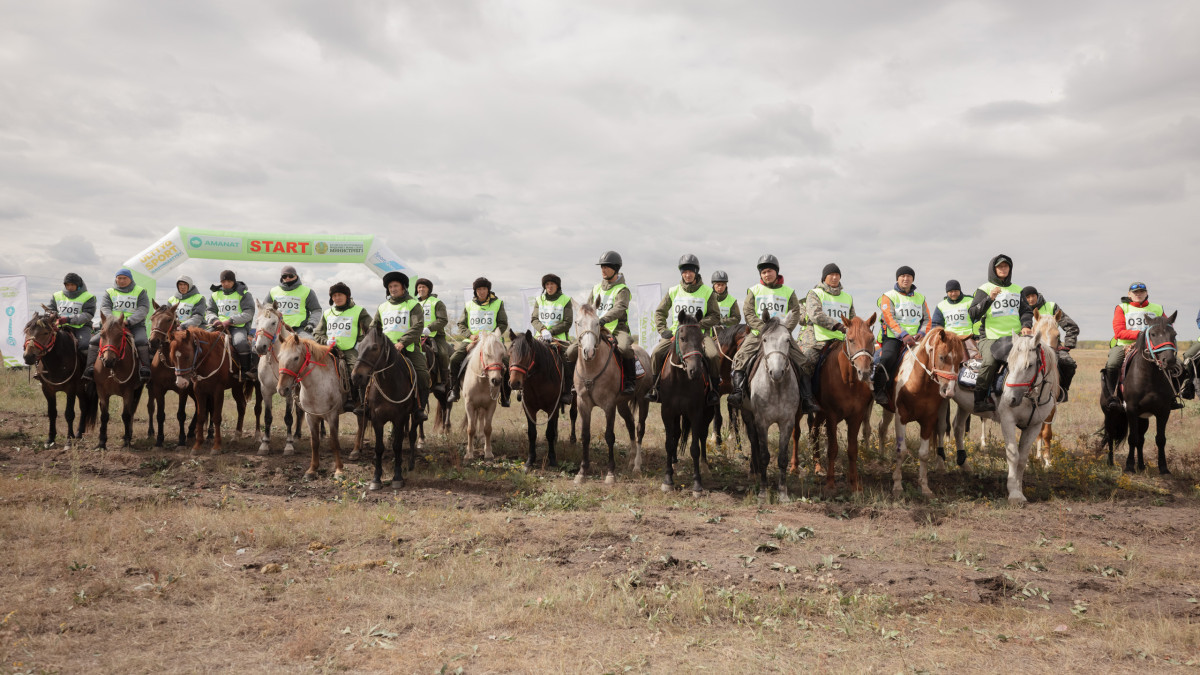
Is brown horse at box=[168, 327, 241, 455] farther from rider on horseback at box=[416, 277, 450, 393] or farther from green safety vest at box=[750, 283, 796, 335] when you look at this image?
green safety vest at box=[750, 283, 796, 335]

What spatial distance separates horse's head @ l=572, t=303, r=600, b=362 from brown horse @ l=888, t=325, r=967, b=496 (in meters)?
4.61

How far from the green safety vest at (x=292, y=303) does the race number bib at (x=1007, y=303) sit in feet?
39.1

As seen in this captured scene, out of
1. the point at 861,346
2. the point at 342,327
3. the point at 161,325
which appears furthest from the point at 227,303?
the point at 861,346

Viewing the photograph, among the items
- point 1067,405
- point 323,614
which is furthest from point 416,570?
point 1067,405

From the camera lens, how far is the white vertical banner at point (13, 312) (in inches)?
846

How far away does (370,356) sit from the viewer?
971 centimetres

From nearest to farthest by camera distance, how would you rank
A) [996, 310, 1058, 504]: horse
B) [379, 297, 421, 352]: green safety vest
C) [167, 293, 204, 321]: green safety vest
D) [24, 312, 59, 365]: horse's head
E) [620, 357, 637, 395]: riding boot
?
1. [996, 310, 1058, 504]: horse
2. [379, 297, 421, 352]: green safety vest
3. [620, 357, 637, 395]: riding boot
4. [24, 312, 59, 365]: horse's head
5. [167, 293, 204, 321]: green safety vest

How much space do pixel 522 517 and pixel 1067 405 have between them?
717 inches

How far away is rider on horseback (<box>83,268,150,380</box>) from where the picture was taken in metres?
12.8

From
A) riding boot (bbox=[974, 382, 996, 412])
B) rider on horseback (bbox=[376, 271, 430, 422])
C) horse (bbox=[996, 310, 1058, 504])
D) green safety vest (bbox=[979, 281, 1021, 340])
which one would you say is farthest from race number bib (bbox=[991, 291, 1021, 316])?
rider on horseback (bbox=[376, 271, 430, 422])

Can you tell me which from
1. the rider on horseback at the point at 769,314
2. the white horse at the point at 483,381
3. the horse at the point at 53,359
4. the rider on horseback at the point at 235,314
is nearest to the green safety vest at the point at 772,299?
the rider on horseback at the point at 769,314

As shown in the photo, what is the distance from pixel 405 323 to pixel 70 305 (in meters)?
7.39

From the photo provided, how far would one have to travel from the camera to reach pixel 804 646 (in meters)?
4.99

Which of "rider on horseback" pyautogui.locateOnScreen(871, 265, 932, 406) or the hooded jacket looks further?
"rider on horseback" pyautogui.locateOnScreen(871, 265, 932, 406)
